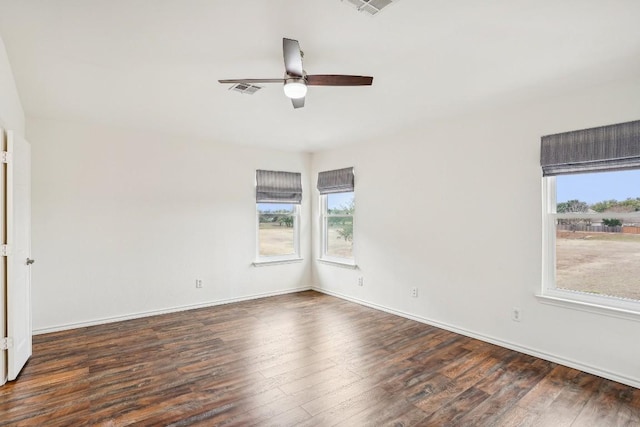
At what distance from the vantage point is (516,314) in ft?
11.5

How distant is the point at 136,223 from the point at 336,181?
2.96 metres

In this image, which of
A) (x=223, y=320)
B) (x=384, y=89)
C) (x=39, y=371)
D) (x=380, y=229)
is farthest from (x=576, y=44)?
(x=39, y=371)

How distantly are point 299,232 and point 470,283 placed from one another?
121 inches

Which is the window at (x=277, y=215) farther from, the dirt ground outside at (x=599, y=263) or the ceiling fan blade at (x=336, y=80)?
the dirt ground outside at (x=599, y=263)

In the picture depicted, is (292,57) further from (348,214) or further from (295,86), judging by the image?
(348,214)

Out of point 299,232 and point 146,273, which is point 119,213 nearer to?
point 146,273

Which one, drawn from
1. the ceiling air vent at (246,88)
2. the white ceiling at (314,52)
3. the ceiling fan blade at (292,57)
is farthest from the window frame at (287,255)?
the ceiling fan blade at (292,57)

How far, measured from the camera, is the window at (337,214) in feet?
18.1

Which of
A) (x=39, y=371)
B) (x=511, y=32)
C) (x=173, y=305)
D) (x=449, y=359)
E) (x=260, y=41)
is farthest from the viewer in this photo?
(x=173, y=305)

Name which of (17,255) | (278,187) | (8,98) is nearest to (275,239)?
(278,187)

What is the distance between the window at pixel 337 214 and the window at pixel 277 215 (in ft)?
1.46

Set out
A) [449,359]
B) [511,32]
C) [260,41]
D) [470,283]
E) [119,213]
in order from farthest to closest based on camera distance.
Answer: [119,213], [470,283], [449,359], [260,41], [511,32]

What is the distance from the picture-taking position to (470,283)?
12.8 feet

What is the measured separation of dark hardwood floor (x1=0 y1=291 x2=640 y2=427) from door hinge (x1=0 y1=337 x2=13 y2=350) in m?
0.31
